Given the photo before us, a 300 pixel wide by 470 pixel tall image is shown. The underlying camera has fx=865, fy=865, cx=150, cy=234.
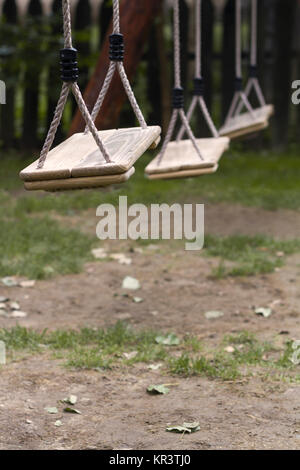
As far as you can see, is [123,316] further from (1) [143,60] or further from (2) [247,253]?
(1) [143,60]

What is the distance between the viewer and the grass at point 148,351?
13.0ft

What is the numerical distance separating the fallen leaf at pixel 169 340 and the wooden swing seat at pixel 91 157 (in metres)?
1.22

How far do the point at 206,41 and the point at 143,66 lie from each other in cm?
74

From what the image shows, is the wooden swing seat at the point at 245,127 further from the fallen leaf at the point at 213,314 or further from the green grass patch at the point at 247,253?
the fallen leaf at the point at 213,314

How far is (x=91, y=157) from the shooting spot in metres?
3.11

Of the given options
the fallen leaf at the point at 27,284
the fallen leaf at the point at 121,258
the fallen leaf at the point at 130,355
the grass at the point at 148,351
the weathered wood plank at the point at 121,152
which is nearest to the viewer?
the weathered wood plank at the point at 121,152

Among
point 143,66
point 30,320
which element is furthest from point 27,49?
point 30,320

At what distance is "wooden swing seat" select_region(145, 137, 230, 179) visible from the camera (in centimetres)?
425

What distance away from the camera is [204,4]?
9.42m

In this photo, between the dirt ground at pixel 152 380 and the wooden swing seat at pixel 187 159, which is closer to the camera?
the dirt ground at pixel 152 380

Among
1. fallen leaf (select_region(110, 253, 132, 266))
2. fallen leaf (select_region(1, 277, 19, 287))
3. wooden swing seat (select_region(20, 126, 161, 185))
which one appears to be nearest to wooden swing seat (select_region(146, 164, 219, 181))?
wooden swing seat (select_region(20, 126, 161, 185))

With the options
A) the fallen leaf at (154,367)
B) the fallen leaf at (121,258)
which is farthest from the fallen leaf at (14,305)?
the fallen leaf at (154,367)

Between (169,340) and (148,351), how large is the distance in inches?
7.6

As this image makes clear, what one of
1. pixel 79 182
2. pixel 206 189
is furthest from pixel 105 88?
pixel 206 189
